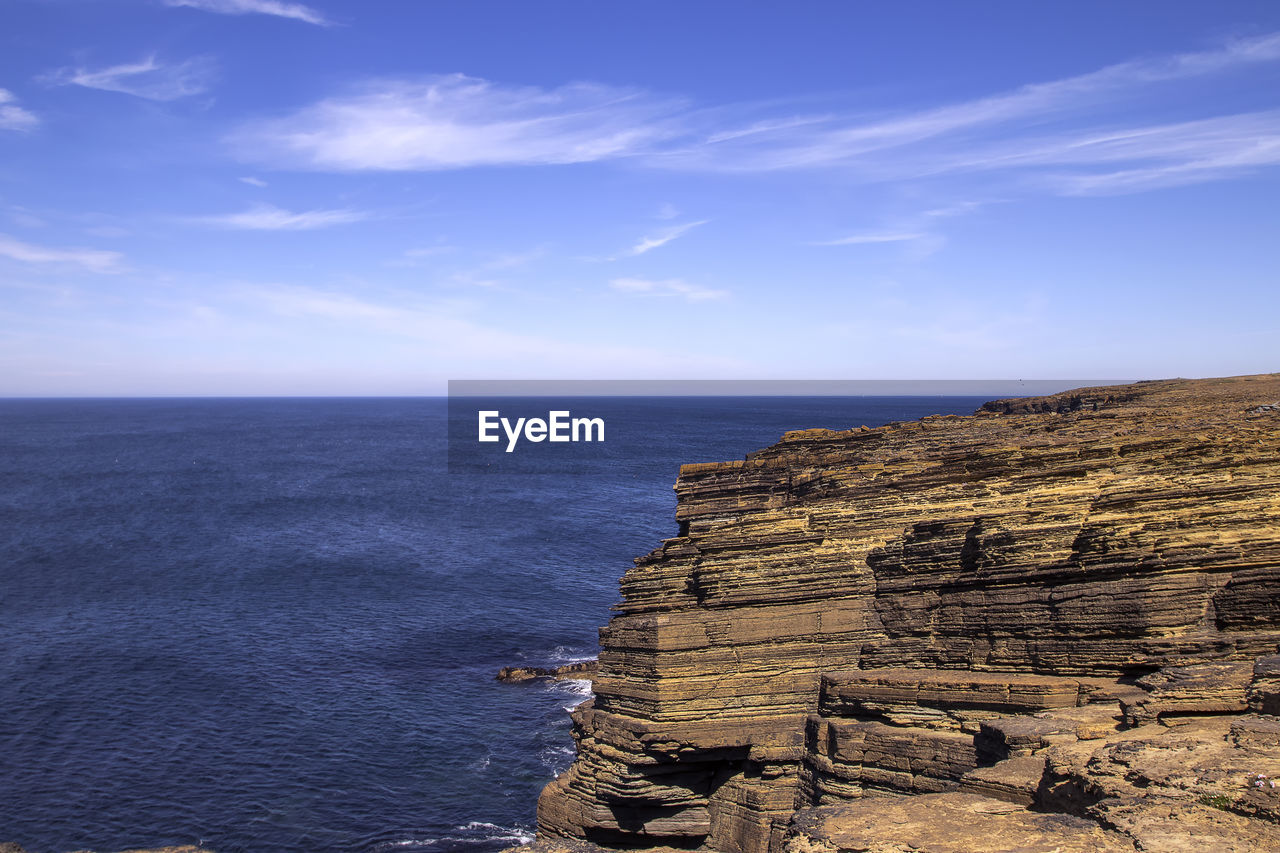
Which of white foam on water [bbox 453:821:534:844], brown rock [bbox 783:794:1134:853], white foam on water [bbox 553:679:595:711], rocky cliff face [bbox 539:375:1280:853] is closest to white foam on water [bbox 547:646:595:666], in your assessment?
white foam on water [bbox 553:679:595:711]

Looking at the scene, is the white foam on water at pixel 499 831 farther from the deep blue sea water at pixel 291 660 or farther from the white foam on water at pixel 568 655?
the white foam on water at pixel 568 655

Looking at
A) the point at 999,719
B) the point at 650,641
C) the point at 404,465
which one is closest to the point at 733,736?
the point at 650,641

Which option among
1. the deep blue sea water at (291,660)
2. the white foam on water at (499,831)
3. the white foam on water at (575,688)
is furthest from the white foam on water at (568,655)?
the white foam on water at (499,831)

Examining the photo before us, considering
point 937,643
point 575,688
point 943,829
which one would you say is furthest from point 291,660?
point 943,829

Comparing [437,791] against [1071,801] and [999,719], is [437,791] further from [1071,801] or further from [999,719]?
[1071,801]

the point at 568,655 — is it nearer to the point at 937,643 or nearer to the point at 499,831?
the point at 499,831

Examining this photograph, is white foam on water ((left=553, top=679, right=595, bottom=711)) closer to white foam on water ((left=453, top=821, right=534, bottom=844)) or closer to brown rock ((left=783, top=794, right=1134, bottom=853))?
→ white foam on water ((left=453, top=821, right=534, bottom=844))
